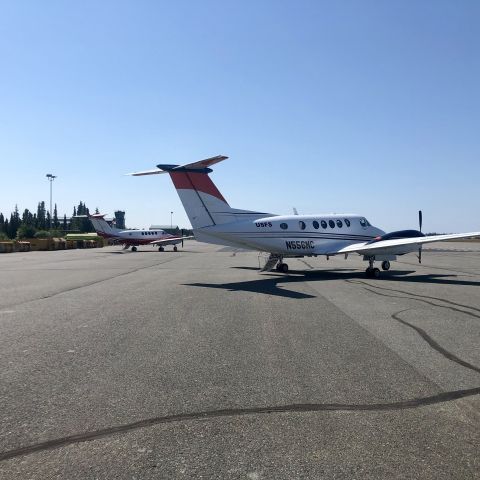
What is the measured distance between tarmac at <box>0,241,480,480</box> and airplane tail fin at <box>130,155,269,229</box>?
32.0 feet

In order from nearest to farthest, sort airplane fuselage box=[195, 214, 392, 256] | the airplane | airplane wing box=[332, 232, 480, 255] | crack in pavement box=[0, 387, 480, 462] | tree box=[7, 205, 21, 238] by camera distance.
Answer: crack in pavement box=[0, 387, 480, 462]
airplane fuselage box=[195, 214, 392, 256]
airplane wing box=[332, 232, 480, 255]
the airplane
tree box=[7, 205, 21, 238]

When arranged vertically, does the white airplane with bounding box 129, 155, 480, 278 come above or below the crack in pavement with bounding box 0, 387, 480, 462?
above

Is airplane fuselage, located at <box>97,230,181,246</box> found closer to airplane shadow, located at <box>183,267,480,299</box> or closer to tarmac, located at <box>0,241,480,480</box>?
airplane shadow, located at <box>183,267,480,299</box>

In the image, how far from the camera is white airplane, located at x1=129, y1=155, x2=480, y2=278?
68.5 ft

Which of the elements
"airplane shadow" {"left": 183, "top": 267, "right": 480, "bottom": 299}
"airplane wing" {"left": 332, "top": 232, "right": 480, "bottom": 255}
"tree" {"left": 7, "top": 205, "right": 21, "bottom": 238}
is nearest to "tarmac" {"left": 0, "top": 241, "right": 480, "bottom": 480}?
"airplane shadow" {"left": 183, "top": 267, "right": 480, "bottom": 299}

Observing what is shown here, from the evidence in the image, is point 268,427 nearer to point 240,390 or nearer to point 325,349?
point 240,390

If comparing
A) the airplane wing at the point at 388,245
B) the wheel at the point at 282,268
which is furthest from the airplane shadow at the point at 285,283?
the wheel at the point at 282,268

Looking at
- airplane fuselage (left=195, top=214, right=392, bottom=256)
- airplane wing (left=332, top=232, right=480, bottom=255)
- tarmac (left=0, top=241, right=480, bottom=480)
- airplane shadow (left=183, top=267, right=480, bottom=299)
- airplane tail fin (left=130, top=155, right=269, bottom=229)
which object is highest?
airplane tail fin (left=130, top=155, right=269, bottom=229)

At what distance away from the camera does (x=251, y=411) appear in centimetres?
496

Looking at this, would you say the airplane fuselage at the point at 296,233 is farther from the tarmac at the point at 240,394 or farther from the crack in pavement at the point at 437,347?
the crack in pavement at the point at 437,347

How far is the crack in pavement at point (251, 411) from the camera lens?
13.9ft

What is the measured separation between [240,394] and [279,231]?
17.9 m

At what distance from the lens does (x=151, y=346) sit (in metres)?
8.04

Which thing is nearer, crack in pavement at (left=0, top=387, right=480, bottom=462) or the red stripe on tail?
→ crack in pavement at (left=0, top=387, right=480, bottom=462)
